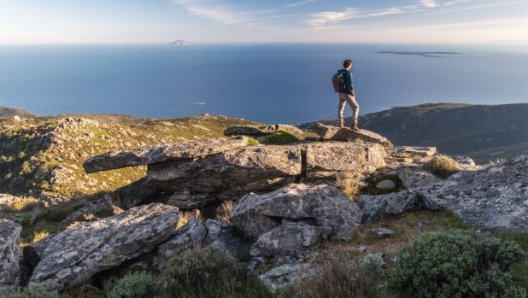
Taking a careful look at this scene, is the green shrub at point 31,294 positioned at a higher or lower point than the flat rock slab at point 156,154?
lower

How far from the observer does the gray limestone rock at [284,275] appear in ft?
22.6

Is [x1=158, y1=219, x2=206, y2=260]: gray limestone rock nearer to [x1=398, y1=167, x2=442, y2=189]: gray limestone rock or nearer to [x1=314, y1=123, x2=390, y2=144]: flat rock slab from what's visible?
[x1=398, y1=167, x2=442, y2=189]: gray limestone rock

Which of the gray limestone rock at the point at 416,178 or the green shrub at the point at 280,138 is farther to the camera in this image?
the green shrub at the point at 280,138

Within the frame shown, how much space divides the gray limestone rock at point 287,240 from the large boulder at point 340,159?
6.34m

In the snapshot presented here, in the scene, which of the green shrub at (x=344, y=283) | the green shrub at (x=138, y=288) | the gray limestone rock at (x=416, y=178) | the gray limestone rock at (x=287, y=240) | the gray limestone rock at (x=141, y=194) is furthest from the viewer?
the gray limestone rock at (x=141, y=194)

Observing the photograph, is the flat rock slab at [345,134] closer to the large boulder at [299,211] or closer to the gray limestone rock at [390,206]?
the gray limestone rock at [390,206]

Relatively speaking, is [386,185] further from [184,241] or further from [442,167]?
[184,241]

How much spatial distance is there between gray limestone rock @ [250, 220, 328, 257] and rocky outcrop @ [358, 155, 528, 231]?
2.30m

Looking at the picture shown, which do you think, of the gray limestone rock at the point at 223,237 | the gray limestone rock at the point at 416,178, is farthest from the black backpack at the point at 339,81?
the gray limestone rock at the point at 223,237

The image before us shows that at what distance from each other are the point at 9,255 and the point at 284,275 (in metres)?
7.09

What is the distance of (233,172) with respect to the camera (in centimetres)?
1500

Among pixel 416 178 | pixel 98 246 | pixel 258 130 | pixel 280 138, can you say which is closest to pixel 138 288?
pixel 98 246

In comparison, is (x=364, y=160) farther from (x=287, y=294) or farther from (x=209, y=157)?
(x=287, y=294)

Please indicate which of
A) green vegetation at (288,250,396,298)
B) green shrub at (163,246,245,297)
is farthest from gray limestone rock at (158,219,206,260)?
green vegetation at (288,250,396,298)
